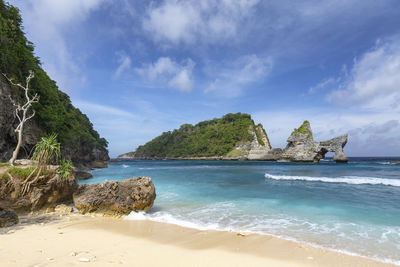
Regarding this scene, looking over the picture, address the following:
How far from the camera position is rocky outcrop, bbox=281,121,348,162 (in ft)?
190

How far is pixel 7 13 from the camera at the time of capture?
16031 mm

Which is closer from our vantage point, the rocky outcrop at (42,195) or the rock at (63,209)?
the rocky outcrop at (42,195)

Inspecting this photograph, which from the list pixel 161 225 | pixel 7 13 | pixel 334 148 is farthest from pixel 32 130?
pixel 334 148

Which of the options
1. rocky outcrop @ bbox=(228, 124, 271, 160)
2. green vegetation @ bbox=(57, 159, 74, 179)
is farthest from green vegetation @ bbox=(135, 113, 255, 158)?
green vegetation @ bbox=(57, 159, 74, 179)

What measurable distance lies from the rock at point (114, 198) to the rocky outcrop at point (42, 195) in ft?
2.04

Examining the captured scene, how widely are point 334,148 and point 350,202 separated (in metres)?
58.0

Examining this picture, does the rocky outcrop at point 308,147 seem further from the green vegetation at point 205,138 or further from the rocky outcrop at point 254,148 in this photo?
→ the green vegetation at point 205,138

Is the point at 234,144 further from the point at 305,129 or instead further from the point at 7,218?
the point at 7,218

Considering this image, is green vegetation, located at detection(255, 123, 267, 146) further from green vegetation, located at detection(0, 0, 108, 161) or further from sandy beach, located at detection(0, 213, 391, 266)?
sandy beach, located at detection(0, 213, 391, 266)

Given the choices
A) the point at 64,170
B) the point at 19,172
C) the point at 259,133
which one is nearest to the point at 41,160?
the point at 19,172

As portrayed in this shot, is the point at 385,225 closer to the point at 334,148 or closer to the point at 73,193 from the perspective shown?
the point at 73,193

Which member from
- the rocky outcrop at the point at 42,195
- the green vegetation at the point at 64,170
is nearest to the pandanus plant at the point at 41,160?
the rocky outcrop at the point at 42,195

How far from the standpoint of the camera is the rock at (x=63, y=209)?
8330 mm

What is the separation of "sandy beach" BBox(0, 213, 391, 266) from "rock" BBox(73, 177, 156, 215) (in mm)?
1296
